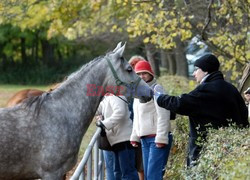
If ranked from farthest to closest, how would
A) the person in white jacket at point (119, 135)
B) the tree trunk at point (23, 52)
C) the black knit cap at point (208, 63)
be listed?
the tree trunk at point (23, 52)
the person in white jacket at point (119, 135)
the black knit cap at point (208, 63)

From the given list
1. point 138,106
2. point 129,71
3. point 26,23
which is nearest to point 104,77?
point 129,71

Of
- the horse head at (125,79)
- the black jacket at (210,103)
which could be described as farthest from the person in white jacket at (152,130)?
the black jacket at (210,103)

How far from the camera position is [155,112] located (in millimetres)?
7641

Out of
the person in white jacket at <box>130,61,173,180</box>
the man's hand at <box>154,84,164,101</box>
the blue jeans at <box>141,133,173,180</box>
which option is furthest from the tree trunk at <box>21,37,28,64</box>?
the man's hand at <box>154,84,164,101</box>

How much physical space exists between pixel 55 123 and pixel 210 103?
1.63 m

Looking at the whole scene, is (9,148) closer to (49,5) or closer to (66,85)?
(66,85)

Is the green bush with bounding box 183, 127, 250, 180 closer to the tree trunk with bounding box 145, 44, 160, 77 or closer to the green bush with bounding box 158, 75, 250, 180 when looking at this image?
the green bush with bounding box 158, 75, 250, 180

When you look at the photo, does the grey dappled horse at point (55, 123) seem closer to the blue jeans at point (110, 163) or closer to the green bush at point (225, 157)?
the green bush at point (225, 157)

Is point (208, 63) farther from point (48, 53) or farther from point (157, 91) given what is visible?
point (48, 53)

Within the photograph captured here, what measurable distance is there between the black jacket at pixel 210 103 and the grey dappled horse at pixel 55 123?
70 cm

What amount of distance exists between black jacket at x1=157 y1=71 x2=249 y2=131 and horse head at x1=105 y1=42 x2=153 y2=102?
385 millimetres

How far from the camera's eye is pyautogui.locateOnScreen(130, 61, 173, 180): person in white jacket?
736 cm

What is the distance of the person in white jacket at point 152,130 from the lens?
736 cm

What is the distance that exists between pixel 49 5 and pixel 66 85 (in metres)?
7.94
